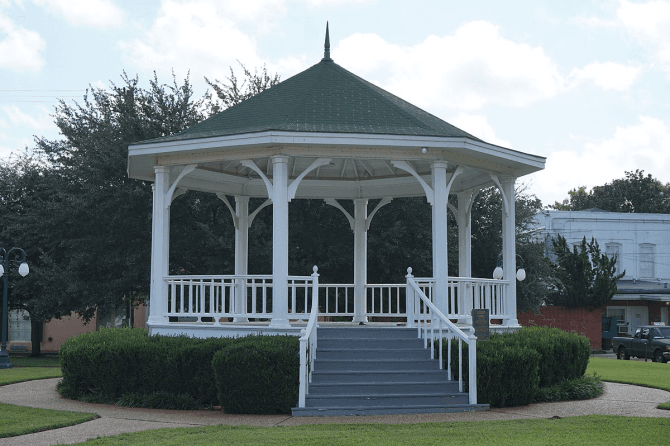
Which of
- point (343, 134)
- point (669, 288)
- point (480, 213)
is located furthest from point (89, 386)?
point (669, 288)

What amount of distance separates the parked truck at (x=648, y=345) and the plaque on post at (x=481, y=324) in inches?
792

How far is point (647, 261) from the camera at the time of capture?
46875mm

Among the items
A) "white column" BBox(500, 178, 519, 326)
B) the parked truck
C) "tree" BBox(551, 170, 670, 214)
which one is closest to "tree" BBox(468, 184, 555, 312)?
the parked truck

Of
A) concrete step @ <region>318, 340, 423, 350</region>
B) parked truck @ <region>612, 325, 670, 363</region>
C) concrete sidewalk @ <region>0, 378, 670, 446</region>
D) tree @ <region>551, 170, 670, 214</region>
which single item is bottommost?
parked truck @ <region>612, 325, 670, 363</region>

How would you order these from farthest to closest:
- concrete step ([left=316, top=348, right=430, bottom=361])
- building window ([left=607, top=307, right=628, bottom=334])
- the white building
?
building window ([left=607, top=307, right=628, bottom=334])
the white building
concrete step ([left=316, top=348, right=430, bottom=361])

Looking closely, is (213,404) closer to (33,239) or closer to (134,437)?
(134,437)

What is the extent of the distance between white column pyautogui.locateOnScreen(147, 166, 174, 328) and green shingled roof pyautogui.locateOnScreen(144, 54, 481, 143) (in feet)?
2.86

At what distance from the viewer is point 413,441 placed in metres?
8.80

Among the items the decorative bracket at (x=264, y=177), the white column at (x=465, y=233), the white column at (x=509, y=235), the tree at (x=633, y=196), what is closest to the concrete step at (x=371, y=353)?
the decorative bracket at (x=264, y=177)

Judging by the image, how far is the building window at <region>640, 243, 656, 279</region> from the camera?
4684cm

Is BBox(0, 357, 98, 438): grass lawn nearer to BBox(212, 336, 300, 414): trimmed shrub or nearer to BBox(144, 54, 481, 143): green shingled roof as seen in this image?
BBox(212, 336, 300, 414): trimmed shrub

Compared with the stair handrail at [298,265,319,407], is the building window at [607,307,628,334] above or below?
below

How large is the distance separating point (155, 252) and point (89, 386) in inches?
109

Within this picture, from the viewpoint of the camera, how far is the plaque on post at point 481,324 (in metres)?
12.8
